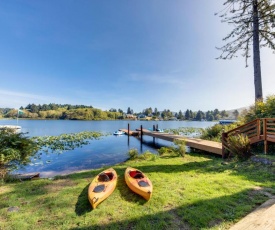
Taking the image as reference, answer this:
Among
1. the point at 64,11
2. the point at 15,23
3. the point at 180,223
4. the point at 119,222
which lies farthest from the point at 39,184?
the point at 64,11

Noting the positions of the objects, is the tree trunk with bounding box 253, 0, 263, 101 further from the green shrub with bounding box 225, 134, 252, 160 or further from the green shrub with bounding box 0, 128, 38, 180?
the green shrub with bounding box 0, 128, 38, 180

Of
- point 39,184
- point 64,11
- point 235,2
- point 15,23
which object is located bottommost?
point 39,184

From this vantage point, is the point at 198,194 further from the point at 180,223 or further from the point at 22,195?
the point at 22,195

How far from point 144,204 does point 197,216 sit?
106 centimetres

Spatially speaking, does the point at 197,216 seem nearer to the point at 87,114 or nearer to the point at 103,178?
the point at 103,178

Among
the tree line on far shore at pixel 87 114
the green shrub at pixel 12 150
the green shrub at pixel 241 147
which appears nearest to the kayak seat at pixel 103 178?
the green shrub at pixel 12 150

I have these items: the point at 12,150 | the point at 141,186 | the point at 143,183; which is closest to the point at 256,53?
the point at 143,183

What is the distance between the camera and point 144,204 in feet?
11.0

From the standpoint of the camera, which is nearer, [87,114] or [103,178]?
[103,178]

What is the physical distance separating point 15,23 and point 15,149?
8134 mm

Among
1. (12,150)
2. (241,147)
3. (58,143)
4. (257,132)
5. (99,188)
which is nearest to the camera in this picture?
(99,188)

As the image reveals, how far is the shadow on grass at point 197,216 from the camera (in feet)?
8.65

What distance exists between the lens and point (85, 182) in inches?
192

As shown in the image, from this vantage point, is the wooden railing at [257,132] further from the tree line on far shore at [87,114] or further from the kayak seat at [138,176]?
the tree line on far shore at [87,114]
